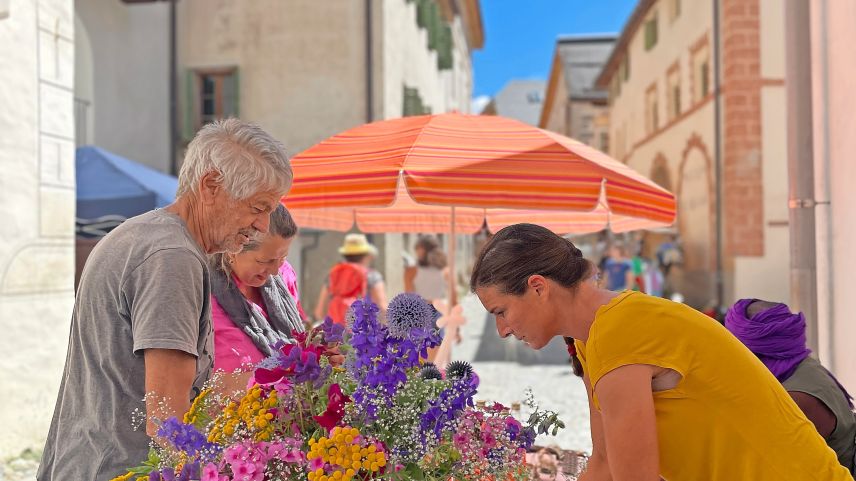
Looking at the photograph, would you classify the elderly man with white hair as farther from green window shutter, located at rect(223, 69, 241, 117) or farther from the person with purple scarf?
green window shutter, located at rect(223, 69, 241, 117)

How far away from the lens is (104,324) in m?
1.62

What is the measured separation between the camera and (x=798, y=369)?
2438mm

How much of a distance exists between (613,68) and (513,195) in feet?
85.9

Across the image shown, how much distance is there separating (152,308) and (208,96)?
11955mm

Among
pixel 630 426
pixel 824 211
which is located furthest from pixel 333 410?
pixel 824 211

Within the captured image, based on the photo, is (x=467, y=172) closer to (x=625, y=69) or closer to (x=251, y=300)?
(x=251, y=300)

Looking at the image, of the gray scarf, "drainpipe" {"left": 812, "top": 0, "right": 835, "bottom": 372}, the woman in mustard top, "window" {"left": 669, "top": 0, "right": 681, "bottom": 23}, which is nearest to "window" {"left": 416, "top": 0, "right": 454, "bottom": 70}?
"window" {"left": 669, "top": 0, "right": 681, "bottom": 23}

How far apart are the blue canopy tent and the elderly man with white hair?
6701 mm

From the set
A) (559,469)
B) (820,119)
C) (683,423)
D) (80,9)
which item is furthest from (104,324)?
(80,9)

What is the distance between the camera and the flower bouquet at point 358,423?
1.29 m

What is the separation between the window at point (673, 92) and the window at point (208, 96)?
35.4ft

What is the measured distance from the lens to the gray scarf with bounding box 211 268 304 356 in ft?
7.52

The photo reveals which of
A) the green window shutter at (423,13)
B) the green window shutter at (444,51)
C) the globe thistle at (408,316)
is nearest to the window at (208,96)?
the green window shutter at (423,13)

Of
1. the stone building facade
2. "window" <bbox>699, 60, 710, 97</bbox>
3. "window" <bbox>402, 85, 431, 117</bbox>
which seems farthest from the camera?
"window" <bbox>699, 60, 710, 97</bbox>
